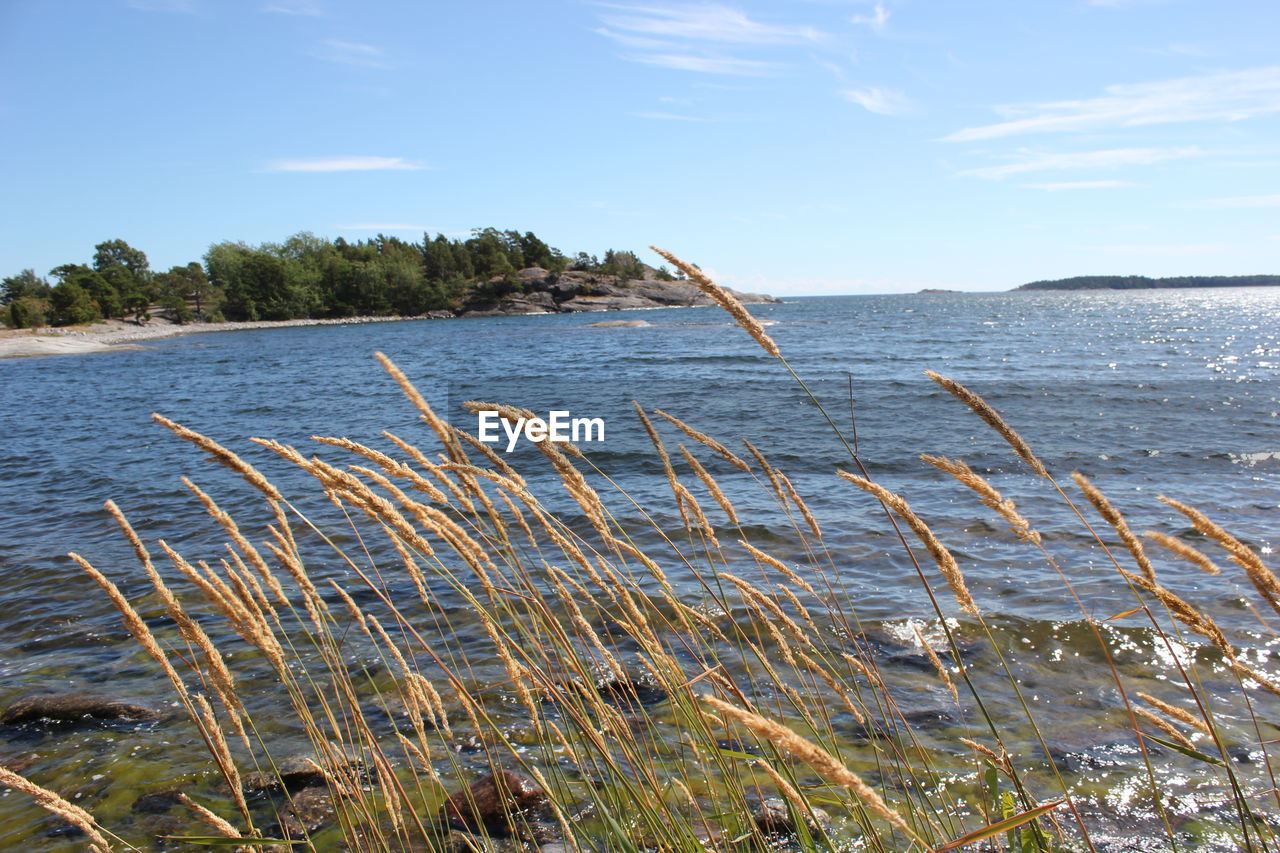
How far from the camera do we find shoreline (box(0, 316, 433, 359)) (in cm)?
4869

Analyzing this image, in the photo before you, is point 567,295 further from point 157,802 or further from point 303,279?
point 157,802

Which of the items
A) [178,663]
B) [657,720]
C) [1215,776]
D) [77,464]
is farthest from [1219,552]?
[77,464]

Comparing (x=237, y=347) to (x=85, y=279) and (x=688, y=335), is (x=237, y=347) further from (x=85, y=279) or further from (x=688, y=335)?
(x=85, y=279)

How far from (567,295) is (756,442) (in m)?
93.7

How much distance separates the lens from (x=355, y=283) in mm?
102188

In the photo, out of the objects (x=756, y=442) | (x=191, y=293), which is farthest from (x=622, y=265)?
(x=756, y=442)

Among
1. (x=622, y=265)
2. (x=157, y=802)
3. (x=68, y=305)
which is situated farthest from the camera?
(x=622, y=265)

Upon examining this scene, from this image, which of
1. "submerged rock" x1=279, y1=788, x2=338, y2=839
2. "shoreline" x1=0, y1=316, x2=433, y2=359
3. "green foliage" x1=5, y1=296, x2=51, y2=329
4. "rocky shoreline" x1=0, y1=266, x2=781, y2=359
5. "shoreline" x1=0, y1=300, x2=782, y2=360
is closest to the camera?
"submerged rock" x1=279, y1=788, x2=338, y2=839

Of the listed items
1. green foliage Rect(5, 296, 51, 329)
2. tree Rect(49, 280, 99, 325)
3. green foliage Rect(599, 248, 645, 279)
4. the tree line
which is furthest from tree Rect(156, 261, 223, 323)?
green foliage Rect(599, 248, 645, 279)

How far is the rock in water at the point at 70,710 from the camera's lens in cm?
521

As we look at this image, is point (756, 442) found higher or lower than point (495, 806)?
higher

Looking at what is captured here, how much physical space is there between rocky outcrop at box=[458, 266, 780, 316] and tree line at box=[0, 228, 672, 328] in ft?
4.35

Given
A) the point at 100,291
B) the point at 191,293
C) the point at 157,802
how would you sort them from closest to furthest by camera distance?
the point at 157,802
the point at 100,291
the point at 191,293

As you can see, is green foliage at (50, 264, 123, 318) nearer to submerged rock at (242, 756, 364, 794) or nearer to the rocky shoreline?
the rocky shoreline
